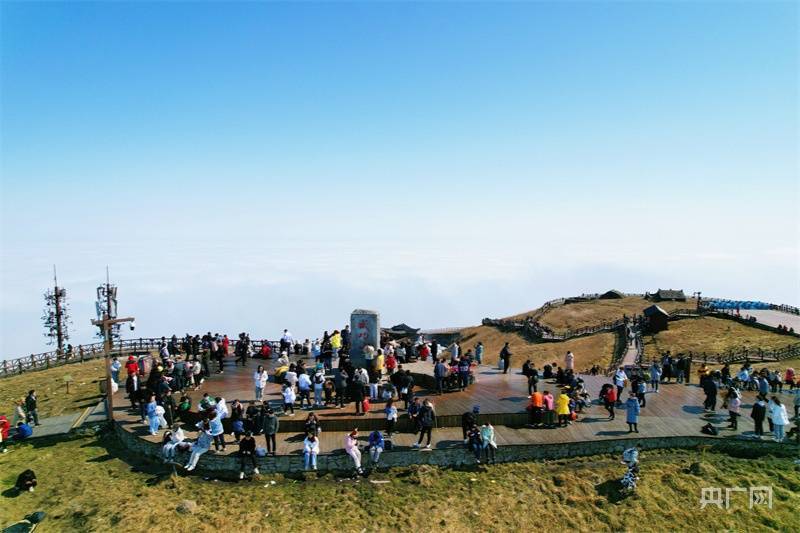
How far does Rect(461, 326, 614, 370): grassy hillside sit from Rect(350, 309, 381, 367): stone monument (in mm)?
19294

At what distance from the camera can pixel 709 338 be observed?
4228cm

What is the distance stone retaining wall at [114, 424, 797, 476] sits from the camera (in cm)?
1692

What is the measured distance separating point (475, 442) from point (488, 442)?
417 mm

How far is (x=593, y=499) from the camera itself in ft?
51.1

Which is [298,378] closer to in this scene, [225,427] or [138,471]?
[225,427]

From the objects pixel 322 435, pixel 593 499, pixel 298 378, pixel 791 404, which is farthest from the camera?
pixel 791 404

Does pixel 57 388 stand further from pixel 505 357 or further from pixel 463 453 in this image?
pixel 505 357

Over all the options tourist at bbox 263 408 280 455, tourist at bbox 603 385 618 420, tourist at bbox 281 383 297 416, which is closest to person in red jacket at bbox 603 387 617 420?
tourist at bbox 603 385 618 420

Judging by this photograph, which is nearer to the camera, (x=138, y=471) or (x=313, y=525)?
(x=313, y=525)

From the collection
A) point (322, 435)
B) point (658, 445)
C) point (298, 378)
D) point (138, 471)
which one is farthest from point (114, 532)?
point (658, 445)

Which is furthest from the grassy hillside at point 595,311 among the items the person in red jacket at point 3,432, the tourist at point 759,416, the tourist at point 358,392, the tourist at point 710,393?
the person in red jacket at point 3,432

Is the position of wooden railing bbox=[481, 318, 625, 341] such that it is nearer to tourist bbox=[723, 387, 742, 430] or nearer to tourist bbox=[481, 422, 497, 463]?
tourist bbox=[723, 387, 742, 430]

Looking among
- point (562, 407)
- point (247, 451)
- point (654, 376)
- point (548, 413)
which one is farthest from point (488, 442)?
point (654, 376)

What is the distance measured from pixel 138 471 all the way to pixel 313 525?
22.5 feet
